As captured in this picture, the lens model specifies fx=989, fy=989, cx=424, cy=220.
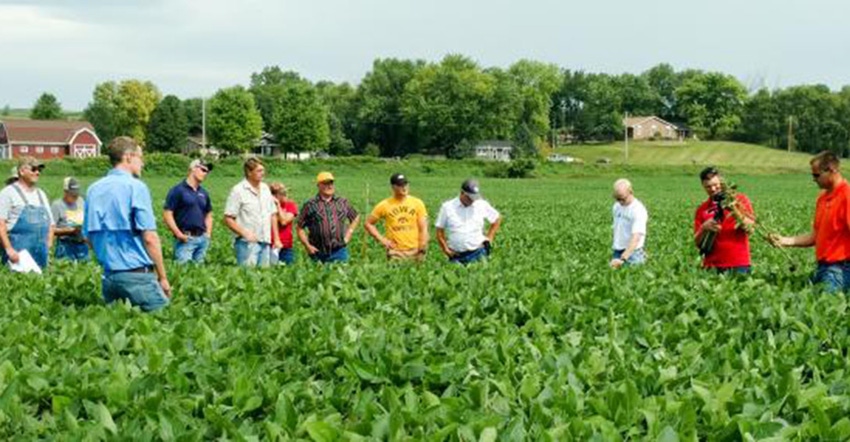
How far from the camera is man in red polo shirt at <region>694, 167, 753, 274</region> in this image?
9.80 metres

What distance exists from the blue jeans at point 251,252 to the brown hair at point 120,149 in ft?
15.4

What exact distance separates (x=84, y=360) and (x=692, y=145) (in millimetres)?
130373

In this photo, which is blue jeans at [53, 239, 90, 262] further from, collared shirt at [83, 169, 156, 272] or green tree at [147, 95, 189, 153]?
green tree at [147, 95, 189, 153]

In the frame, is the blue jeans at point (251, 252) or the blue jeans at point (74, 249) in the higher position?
the blue jeans at point (251, 252)

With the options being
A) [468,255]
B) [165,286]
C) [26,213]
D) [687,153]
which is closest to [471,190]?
[468,255]

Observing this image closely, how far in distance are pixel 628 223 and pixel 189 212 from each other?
542 centimetres

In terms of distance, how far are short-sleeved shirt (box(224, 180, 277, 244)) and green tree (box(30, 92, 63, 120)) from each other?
158867 millimetres

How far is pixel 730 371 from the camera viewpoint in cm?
474

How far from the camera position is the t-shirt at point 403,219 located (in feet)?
41.4

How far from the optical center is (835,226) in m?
8.59

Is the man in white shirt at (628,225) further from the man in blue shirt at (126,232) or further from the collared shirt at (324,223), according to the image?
the man in blue shirt at (126,232)

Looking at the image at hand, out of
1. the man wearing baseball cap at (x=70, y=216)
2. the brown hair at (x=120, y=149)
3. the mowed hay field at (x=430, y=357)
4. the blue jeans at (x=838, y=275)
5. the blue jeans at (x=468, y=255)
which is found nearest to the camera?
the mowed hay field at (x=430, y=357)

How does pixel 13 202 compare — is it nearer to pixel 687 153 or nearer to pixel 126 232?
pixel 126 232

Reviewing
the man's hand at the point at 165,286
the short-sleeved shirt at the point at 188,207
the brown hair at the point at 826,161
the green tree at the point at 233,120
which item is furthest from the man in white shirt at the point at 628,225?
the green tree at the point at 233,120
